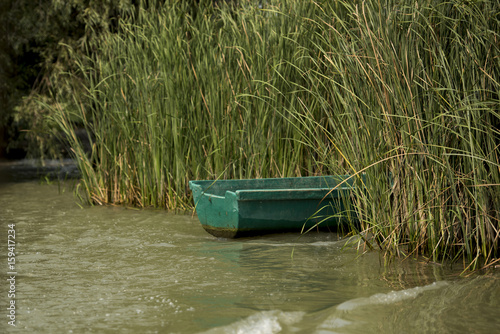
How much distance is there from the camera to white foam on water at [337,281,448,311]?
3955 millimetres

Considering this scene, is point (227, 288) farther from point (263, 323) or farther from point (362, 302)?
point (362, 302)

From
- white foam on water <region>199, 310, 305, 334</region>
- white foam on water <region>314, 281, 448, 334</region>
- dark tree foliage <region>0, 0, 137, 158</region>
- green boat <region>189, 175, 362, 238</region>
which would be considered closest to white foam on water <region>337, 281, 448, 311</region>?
white foam on water <region>314, 281, 448, 334</region>

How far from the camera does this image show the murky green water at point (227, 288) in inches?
146

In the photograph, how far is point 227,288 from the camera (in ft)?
14.4

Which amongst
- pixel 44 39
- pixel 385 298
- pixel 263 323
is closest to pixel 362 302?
pixel 385 298

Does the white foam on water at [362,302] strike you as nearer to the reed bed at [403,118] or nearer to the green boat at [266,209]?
the reed bed at [403,118]

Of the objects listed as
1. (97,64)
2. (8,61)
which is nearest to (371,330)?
(97,64)

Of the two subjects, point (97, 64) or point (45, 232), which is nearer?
point (45, 232)

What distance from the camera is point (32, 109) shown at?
11.8 m

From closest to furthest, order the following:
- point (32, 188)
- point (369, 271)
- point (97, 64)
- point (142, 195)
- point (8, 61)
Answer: point (369, 271), point (142, 195), point (97, 64), point (32, 188), point (8, 61)

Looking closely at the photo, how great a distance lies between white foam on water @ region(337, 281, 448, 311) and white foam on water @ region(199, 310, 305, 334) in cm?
30

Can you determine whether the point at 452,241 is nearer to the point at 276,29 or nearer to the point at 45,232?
the point at 276,29

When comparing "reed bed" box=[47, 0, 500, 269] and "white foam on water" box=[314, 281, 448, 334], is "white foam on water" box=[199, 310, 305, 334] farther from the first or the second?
"reed bed" box=[47, 0, 500, 269]

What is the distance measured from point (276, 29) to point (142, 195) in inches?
96.2
